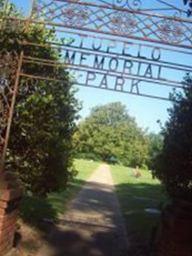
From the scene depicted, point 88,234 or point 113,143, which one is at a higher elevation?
point 113,143

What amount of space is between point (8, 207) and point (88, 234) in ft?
16.1

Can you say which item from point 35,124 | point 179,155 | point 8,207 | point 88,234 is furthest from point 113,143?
point 8,207

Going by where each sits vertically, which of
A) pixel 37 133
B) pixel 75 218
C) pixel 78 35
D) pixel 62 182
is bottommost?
pixel 75 218

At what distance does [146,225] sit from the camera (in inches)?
591

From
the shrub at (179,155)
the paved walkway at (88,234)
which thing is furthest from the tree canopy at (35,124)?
the shrub at (179,155)

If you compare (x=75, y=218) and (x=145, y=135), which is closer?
(x=75, y=218)

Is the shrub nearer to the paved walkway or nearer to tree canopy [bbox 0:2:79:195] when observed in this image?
the paved walkway

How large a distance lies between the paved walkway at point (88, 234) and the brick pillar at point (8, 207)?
1696 millimetres

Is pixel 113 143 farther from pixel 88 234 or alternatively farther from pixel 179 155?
pixel 88 234

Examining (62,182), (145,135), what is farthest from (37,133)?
(145,135)

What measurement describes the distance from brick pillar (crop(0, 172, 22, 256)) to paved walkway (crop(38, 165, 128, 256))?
1.70 meters

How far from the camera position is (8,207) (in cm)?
771

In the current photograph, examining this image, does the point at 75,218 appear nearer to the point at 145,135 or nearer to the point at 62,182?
the point at 62,182

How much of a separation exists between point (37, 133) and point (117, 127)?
85.5 m
